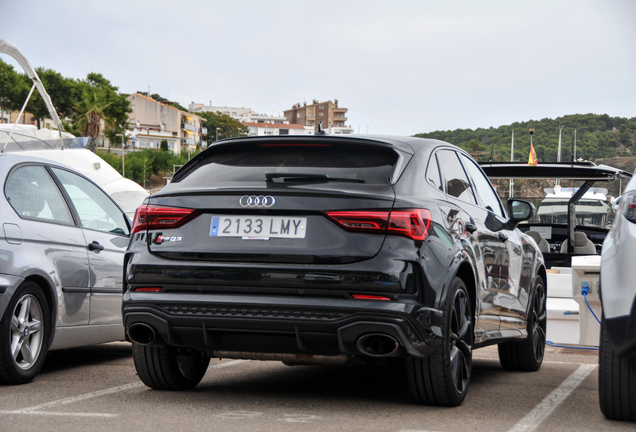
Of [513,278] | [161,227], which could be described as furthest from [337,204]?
[513,278]

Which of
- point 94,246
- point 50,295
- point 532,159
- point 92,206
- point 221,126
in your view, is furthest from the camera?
point 221,126

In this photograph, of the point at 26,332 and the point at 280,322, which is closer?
the point at 280,322

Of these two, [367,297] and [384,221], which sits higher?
[384,221]

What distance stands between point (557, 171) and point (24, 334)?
6.18 meters

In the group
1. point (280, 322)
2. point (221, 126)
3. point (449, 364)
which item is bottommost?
point (449, 364)

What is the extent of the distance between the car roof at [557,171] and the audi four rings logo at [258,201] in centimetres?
499

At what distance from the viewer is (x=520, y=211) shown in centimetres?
671

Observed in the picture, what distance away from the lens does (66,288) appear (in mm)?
6152

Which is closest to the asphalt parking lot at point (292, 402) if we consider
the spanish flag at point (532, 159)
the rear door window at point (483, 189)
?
the rear door window at point (483, 189)

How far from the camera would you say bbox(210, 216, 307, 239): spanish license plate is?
436 centimetres

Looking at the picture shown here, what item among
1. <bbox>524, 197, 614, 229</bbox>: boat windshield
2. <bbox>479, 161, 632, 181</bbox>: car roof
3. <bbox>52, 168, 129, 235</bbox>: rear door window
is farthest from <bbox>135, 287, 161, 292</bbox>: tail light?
<bbox>524, 197, 614, 229</bbox>: boat windshield

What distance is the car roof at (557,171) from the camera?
30.0 ft

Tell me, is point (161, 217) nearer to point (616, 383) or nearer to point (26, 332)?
point (26, 332)

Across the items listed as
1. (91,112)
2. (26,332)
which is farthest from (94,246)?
(91,112)
